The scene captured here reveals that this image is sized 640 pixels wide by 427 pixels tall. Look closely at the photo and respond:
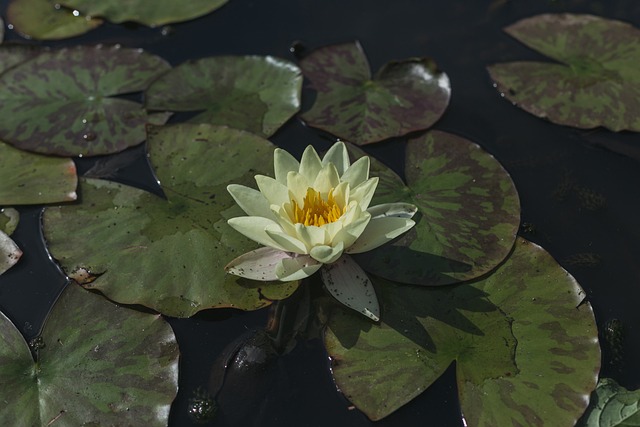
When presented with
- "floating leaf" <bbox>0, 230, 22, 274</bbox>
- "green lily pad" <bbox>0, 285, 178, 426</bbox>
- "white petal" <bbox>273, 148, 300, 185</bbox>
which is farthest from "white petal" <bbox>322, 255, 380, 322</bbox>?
"floating leaf" <bbox>0, 230, 22, 274</bbox>

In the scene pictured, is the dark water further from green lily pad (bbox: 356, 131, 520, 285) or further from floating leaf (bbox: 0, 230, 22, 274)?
green lily pad (bbox: 356, 131, 520, 285)

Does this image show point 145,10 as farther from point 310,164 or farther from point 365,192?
point 365,192

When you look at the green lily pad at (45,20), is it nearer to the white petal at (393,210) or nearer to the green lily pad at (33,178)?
the green lily pad at (33,178)

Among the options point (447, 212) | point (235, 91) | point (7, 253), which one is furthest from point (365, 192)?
point (7, 253)

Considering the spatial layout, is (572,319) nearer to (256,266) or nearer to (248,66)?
(256,266)

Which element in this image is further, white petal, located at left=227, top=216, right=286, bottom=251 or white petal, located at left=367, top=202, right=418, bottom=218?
white petal, located at left=367, top=202, right=418, bottom=218

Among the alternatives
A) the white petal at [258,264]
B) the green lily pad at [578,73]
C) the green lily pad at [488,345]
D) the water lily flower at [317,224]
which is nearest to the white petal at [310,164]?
the water lily flower at [317,224]

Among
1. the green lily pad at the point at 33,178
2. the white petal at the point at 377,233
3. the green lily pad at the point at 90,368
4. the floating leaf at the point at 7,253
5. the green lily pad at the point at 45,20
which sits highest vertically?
the green lily pad at the point at 45,20
